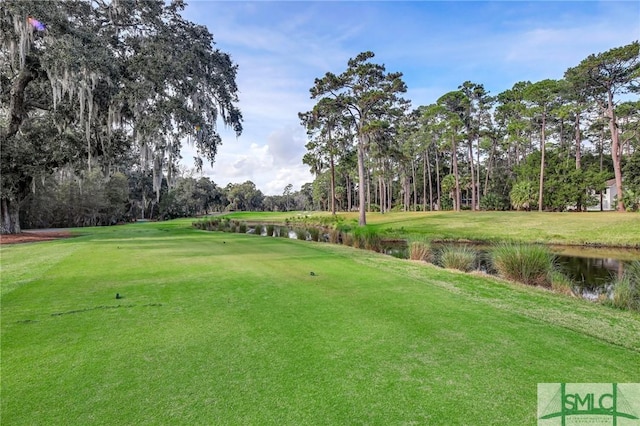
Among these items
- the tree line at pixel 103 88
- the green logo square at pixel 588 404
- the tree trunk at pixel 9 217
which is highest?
the tree line at pixel 103 88

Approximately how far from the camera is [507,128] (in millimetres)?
39531

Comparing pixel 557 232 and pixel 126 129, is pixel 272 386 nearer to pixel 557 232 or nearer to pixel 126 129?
pixel 126 129

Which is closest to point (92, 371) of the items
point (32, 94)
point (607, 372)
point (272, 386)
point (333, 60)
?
point (272, 386)

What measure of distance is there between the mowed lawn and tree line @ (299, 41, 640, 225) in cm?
1914

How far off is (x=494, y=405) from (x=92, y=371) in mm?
3423

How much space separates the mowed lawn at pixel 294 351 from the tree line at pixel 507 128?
1914 cm

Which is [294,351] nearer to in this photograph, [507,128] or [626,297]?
[626,297]

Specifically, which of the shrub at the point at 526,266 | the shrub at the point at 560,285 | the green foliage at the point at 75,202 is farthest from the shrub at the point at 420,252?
the green foliage at the point at 75,202

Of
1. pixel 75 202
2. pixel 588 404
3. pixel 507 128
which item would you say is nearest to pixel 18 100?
pixel 588 404

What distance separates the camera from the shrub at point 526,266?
8.73m

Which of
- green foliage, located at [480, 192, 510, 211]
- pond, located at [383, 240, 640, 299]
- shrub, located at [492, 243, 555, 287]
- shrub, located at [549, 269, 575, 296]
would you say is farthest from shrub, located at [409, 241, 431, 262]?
green foliage, located at [480, 192, 510, 211]

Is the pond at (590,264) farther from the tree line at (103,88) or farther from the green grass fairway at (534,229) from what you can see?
the tree line at (103,88)

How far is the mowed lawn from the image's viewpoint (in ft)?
8.27

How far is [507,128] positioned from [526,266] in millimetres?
36552
